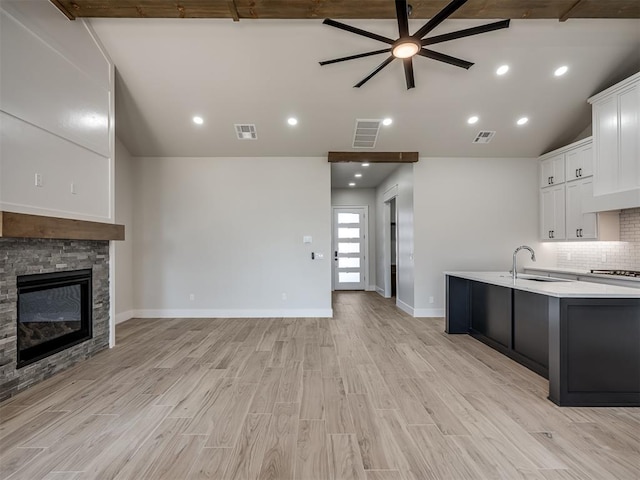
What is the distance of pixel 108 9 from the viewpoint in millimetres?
3412

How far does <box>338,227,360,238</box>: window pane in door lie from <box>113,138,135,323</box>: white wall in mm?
5165

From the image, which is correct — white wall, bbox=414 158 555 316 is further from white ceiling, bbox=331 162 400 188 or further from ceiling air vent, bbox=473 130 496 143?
white ceiling, bbox=331 162 400 188

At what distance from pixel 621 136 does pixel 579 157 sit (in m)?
0.84

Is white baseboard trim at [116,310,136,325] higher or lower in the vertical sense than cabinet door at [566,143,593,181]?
lower

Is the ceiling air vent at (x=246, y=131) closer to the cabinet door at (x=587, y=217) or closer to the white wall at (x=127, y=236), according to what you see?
the white wall at (x=127, y=236)

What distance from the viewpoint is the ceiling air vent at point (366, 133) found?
16.2ft

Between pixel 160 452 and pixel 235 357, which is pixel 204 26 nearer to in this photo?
pixel 235 357

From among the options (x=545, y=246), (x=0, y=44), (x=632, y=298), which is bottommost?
(x=632, y=298)

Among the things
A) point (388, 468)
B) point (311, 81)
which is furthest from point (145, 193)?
point (388, 468)

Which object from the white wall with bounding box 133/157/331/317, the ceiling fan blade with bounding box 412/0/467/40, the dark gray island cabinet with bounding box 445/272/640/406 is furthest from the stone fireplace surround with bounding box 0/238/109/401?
the dark gray island cabinet with bounding box 445/272/640/406

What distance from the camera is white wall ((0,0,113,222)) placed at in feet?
8.93

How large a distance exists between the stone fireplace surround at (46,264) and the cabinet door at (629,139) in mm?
6308

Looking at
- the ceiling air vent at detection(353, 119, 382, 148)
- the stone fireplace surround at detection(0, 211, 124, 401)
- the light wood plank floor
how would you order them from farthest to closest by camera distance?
the ceiling air vent at detection(353, 119, 382, 148), the stone fireplace surround at detection(0, 211, 124, 401), the light wood plank floor

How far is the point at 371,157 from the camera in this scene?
5.62m
